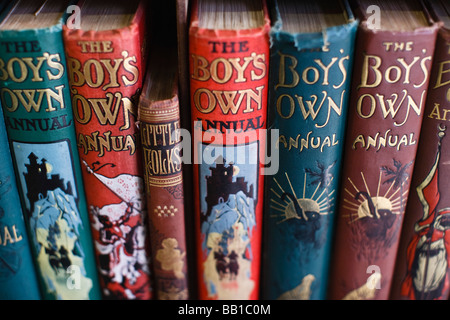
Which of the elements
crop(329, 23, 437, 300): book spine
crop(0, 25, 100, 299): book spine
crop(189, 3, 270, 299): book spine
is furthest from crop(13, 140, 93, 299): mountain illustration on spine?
crop(329, 23, 437, 300): book spine

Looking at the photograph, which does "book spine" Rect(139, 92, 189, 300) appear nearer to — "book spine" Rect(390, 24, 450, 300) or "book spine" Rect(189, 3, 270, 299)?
"book spine" Rect(189, 3, 270, 299)

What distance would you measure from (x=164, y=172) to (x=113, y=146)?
7 centimetres

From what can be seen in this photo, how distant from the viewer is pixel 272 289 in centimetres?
65

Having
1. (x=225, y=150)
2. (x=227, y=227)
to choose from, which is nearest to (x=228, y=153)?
(x=225, y=150)

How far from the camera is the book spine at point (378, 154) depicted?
0.48 m

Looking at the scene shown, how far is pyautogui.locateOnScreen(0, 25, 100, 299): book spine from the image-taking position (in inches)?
18.8

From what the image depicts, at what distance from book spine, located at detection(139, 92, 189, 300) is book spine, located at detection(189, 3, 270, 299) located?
0.02 metres

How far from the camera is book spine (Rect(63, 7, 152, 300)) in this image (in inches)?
18.8

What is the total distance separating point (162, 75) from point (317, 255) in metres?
0.31

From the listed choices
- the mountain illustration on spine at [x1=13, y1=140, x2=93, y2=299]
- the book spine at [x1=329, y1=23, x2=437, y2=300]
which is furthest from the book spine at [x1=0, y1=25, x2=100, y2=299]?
the book spine at [x1=329, y1=23, x2=437, y2=300]

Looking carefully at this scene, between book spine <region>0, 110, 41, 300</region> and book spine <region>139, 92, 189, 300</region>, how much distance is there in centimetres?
17

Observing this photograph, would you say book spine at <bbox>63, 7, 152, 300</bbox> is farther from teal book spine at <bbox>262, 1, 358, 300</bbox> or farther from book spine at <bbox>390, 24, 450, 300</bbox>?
book spine at <bbox>390, 24, 450, 300</bbox>
